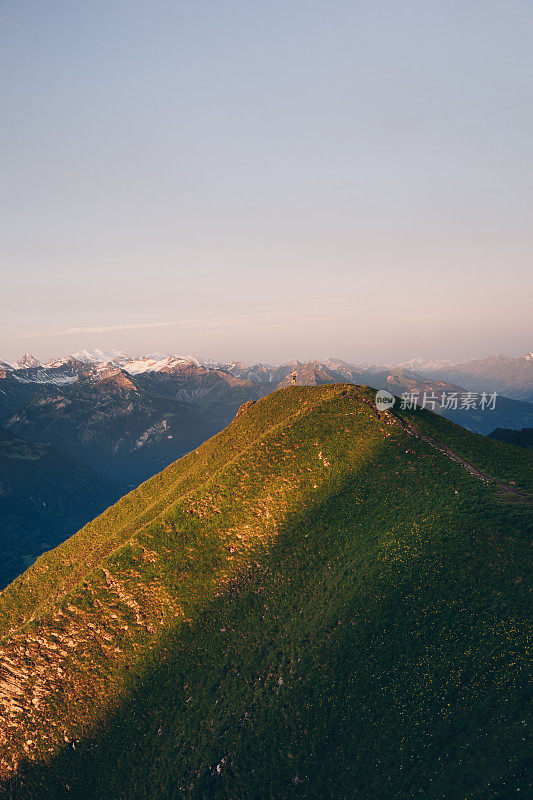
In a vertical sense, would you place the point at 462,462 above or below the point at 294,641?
above

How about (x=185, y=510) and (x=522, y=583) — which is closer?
(x=522, y=583)

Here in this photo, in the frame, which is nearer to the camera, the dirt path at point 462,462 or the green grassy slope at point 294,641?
the green grassy slope at point 294,641

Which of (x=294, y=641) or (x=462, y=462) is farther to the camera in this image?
(x=462, y=462)

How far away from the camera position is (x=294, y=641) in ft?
199

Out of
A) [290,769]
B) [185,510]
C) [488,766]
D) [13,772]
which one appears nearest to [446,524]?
[488,766]

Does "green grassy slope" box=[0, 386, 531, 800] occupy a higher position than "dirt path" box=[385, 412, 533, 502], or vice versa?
"dirt path" box=[385, 412, 533, 502]

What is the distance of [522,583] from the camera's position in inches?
2084

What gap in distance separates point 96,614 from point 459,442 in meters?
83.6

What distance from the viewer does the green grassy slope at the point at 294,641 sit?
46469 millimetres

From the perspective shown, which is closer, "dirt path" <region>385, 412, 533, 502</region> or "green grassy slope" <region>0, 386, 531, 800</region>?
"green grassy slope" <region>0, 386, 531, 800</region>

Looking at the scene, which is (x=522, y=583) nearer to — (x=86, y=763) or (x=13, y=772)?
(x=86, y=763)

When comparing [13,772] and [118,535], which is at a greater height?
[118,535]

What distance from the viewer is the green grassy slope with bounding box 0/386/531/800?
46.5 meters

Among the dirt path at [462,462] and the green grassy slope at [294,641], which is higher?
the dirt path at [462,462]
